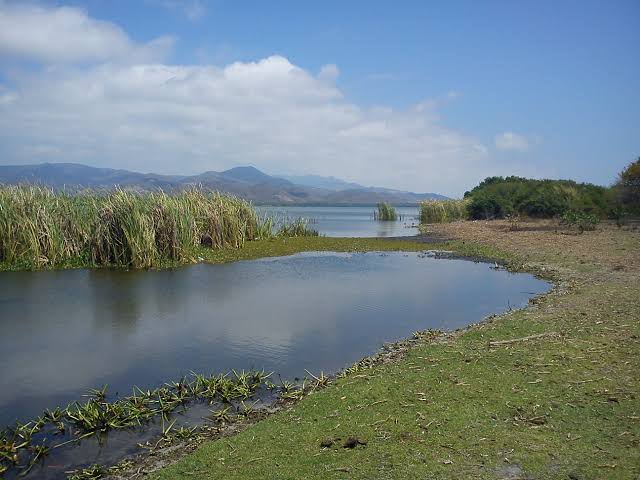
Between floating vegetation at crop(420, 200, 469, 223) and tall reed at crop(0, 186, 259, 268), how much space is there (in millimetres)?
32239

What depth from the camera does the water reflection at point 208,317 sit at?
8.70 meters

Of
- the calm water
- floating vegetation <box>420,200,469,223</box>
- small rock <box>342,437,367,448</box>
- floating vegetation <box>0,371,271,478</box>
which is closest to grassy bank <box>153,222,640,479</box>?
small rock <box>342,437,367,448</box>

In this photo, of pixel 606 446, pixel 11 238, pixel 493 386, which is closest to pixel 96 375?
pixel 493 386

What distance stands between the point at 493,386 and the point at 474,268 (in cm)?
1389

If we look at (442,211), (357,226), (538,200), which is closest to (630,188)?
(538,200)

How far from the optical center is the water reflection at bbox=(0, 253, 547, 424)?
870cm

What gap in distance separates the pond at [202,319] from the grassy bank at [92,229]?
1341mm

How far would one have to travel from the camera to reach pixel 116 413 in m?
6.74

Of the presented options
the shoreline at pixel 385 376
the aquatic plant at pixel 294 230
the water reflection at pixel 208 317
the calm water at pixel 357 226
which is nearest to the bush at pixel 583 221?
the calm water at pixel 357 226

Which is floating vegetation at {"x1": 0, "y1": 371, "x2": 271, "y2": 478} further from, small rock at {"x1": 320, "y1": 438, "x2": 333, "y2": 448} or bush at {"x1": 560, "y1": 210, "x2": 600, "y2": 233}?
bush at {"x1": 560, "y1": 210, "x2": 600, "y2": 233}

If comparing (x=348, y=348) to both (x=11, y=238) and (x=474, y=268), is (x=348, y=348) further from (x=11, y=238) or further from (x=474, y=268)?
(x=11, y=238)

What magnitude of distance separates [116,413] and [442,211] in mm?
45709

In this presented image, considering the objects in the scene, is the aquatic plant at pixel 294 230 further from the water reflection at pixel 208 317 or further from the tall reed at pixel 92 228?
the water reflection at pixel 208 317

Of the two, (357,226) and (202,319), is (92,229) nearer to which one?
(202,319)
